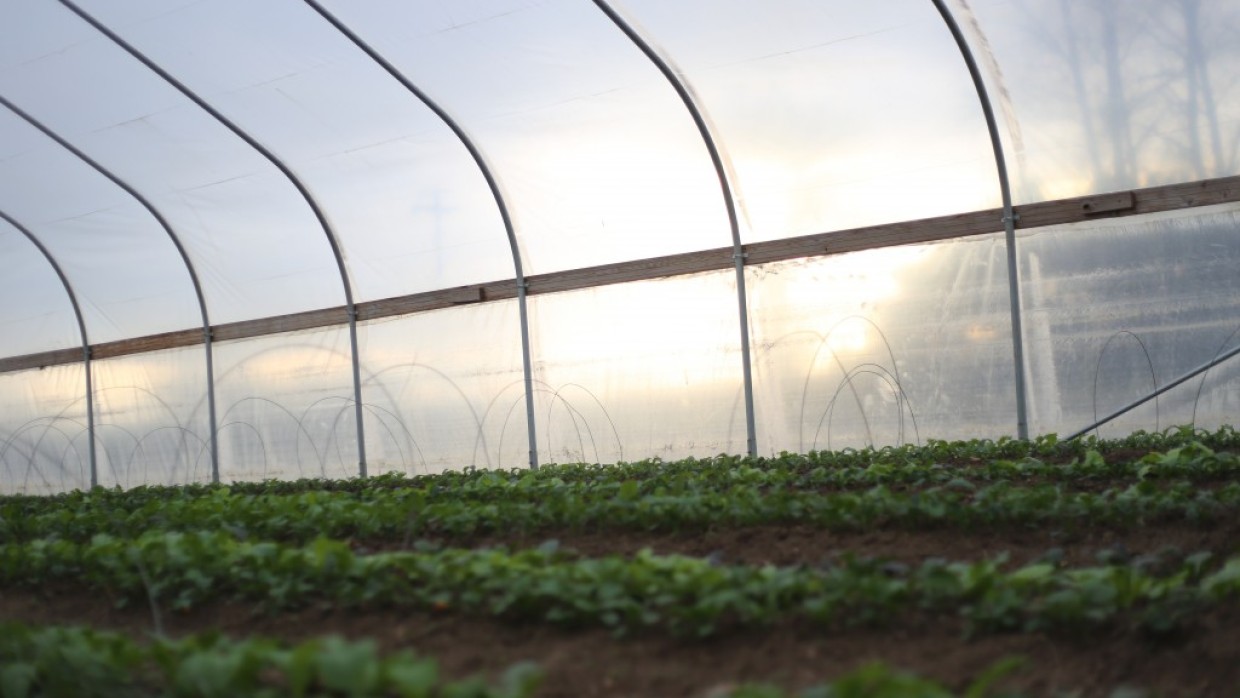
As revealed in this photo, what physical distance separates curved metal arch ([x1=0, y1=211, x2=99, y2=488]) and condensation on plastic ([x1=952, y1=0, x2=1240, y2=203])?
466 inches

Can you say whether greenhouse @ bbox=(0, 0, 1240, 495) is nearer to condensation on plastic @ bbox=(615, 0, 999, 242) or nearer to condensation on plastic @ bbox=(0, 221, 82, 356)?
condensation on plastic @ bbox=(615, 0, 999, 242)

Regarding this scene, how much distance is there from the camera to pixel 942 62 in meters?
9.80

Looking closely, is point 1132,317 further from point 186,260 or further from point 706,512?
point 186,260

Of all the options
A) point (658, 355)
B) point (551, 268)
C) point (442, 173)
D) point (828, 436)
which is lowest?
point (828, 436)

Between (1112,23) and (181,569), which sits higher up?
(1112,23)

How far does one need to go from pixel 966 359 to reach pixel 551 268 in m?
4.26

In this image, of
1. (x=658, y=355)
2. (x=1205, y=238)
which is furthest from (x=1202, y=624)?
(x=658, y=355)

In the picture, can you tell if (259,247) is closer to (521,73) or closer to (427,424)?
(427,424)

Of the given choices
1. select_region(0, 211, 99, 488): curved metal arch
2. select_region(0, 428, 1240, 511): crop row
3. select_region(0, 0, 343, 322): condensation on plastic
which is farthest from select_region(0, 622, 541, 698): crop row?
select_region(0, 211, 99, 488): curved metal arch

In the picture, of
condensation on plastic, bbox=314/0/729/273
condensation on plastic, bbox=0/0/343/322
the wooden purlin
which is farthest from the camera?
condensation on plastic, bbox=0/0/343/322

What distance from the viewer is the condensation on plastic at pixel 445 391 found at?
12359 millimetres

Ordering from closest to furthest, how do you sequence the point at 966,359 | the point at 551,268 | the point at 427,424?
the point at 966,359 < the point at 551,268 < the point at 427,424

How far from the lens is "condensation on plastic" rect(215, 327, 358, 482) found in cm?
1355

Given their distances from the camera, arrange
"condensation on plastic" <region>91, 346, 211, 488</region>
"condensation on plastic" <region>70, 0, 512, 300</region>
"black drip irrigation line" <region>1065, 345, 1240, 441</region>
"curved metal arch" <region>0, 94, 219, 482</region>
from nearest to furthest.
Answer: "black drip irrigation line" <region>1065, 345, 1240, 441</region> → "condensation on plastic" <region>70, 0, 512, 300</region> → "curved metal arch" <region>0, 94, 219, 482</region> → "condensation on plastic" <region>91, 346, 211, 488</region>
